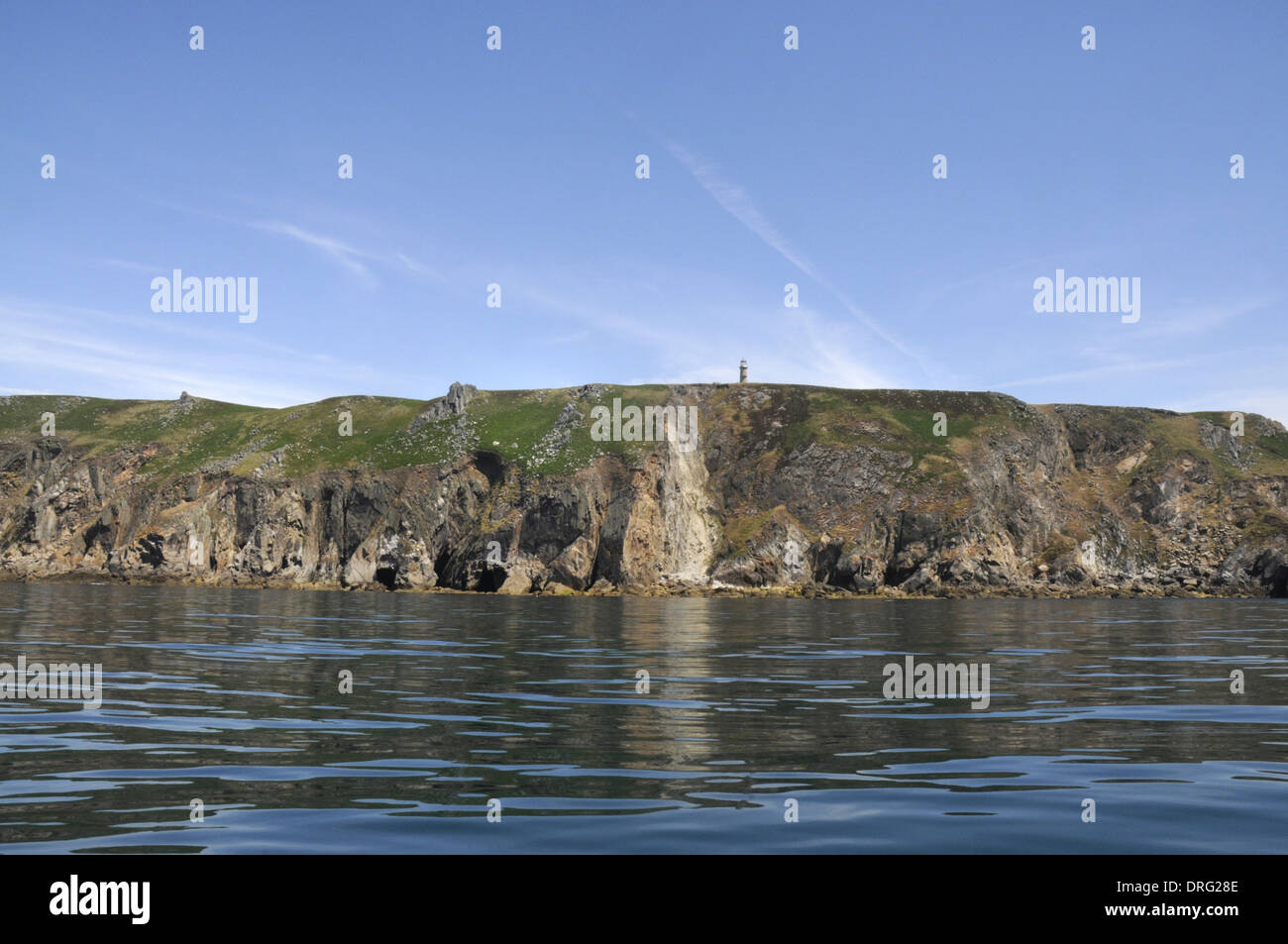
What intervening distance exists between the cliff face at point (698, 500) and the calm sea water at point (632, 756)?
99.8 m

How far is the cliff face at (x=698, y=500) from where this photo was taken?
133375mm

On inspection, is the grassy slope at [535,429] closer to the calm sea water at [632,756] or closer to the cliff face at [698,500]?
the cliff face at [698,500]

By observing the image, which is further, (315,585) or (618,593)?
(315,585)

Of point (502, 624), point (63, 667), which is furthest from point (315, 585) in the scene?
point (63, 667)

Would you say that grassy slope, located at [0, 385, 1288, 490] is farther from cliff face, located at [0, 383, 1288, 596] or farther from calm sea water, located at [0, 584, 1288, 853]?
calm sea water, located at [0, 584, 1288, 853]

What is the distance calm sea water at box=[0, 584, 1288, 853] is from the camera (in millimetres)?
10641

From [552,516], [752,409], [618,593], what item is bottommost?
[618,593]

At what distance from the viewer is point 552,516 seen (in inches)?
5384

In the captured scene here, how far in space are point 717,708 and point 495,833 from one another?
11.1m

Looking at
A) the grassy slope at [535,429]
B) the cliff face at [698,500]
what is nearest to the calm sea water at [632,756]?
the cliff face at [698,500]

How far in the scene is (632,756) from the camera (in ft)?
50.5

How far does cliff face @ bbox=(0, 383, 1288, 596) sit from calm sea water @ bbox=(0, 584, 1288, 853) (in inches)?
3929
